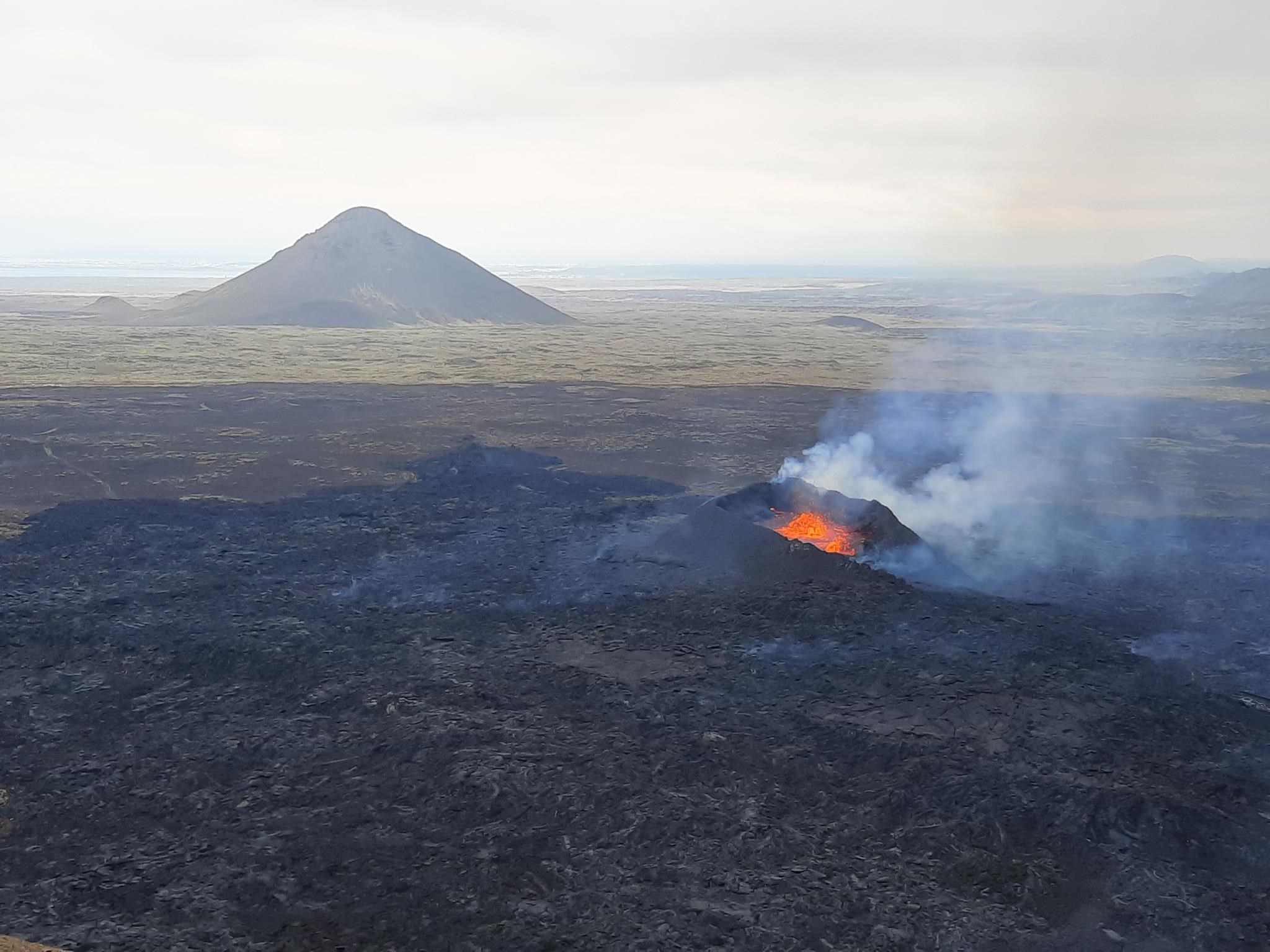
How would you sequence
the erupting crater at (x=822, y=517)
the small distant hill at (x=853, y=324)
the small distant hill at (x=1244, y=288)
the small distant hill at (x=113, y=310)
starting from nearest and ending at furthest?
the erupting crater at (x=822, y=517) < the small distant hill at (x=113, y=310) < the small distant hill at (x=853, y=324) < the small distant hill at (x=1244, y=288)

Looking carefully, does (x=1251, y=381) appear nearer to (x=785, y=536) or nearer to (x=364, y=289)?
(x=785, y=536)

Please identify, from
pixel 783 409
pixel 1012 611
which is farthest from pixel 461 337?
pixel 1012 611

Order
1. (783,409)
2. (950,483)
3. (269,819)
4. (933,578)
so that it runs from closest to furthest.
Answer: (269,819)
(933,578)
(950,483)
(783,409)

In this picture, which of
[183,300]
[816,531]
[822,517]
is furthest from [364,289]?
[816,531]

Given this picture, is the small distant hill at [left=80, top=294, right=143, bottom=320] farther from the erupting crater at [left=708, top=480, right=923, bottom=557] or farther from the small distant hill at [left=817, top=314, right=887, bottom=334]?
the erupting crater at [left=708, top=480, right=923, bottom=557]

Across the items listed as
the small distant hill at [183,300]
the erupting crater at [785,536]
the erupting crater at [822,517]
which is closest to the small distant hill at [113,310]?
the small distant hill at [183,300]

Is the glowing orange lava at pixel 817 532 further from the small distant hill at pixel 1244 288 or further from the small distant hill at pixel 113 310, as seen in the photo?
the small distant hill at pixel 1244 288

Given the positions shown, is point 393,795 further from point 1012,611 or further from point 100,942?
point 1012,611
